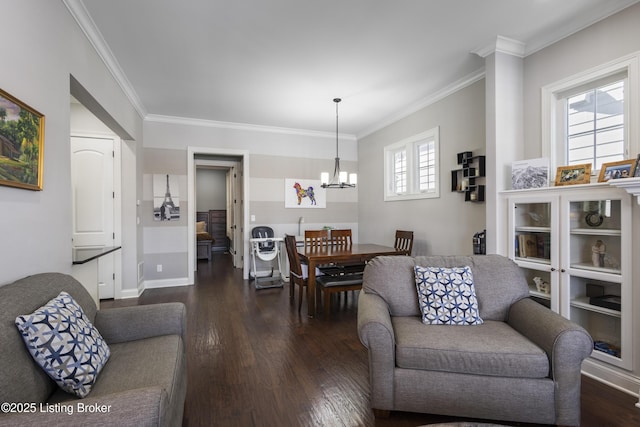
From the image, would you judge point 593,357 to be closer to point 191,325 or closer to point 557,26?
point 557,26

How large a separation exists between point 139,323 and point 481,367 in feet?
6.45

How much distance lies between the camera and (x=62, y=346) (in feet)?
3.97

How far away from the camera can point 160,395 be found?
3.24ft

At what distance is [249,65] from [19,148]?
223 centimetres

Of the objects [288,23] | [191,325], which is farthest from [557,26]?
[191,325]

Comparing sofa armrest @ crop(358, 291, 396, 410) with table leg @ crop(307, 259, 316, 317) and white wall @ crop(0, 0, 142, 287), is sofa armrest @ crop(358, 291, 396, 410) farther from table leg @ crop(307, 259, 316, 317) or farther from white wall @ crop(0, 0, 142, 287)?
white wall @ crop(0, 0, 142, 287)

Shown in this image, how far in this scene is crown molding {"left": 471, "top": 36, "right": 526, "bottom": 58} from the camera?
2.79 metres

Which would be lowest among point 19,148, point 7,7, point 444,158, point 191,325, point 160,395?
point 191,325

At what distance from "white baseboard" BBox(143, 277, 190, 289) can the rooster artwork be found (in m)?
2.40

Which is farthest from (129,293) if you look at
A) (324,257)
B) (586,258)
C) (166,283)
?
(586,258)

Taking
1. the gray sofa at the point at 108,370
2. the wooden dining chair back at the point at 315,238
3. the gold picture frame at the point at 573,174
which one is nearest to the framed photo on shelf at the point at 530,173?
the gold picture frame at the point at 573,174

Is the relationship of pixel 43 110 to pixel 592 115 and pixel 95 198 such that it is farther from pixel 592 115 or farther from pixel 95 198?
pixel 592 115

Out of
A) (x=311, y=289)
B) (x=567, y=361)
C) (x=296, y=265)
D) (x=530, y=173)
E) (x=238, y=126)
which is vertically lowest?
(x=311, y=289)

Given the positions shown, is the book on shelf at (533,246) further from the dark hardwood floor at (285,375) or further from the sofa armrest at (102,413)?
the sofa armrest at (102,413)
